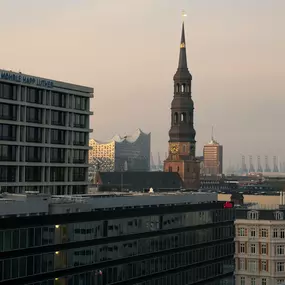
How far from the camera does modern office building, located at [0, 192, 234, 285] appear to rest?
59.5m

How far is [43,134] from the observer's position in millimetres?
105125

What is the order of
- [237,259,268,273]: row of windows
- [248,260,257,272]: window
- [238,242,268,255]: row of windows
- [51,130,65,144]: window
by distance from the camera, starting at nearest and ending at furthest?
[51,130,65,144]: window → [237,259,268,273]: row of windows → [238,242,268,255]: row of windows → [248,260,257,272]: window

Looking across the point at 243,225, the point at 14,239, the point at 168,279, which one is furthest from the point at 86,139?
the point at 14,239

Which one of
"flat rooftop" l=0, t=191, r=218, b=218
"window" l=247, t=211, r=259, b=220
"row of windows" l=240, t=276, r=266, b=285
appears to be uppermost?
"flat rooftop" l=0, t=191, r=218, b=218

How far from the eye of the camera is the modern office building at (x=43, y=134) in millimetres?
98750

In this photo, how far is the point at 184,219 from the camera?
8356cm

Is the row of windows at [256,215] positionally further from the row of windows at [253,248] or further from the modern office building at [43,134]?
the modern office building at [43,134]

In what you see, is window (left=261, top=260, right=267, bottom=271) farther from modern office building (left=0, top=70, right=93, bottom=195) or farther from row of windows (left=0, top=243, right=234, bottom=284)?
modern office building (left=0, top=70, right=93, bottom=195)

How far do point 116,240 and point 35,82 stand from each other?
38792 mm

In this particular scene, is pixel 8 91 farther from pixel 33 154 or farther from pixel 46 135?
pixel 33 154

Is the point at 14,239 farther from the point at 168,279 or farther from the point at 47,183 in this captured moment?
the point at 47,183

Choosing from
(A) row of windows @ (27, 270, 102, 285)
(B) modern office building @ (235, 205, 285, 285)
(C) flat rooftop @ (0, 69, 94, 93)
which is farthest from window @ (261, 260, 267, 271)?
(A) row of windows @ (27, 270, 102, 285)

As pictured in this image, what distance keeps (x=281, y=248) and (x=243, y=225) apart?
27.2 ft

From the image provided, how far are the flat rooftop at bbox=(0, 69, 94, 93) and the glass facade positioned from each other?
3226 centimetres
